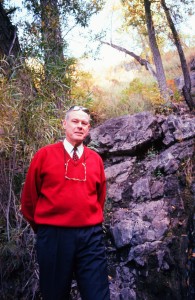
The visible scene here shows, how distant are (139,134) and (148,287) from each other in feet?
10.4

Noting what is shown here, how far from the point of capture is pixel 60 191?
2.47 m

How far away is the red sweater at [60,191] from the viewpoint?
2.42 m

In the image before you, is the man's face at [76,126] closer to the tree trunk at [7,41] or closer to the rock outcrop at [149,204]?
the rock outcrop at [149,204]

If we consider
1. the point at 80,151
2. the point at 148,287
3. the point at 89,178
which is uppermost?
the point at 80,151

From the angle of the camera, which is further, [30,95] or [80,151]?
[30,95]

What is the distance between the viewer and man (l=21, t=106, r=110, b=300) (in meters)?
2.39

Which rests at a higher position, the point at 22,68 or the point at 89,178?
the point at 22,68

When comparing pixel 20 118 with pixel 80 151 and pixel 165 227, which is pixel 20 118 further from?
pixel 165 227

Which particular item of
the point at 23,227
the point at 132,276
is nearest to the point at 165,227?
the point at 132,276

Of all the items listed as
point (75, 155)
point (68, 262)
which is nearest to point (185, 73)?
point (75, 155)

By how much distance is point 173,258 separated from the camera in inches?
162

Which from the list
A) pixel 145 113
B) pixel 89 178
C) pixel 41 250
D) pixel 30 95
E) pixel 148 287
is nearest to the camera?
pixel 41 250

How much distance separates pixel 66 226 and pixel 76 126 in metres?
0.84

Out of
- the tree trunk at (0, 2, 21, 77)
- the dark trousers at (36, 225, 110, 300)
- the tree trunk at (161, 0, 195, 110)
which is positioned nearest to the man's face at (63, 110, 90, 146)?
the dark trousers at (36, 225, 110, 300)
